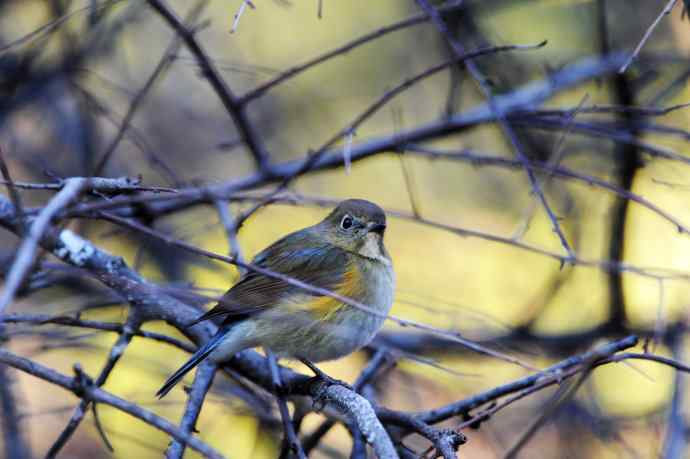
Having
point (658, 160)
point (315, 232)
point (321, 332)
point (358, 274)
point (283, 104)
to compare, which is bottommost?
point (321, 332)

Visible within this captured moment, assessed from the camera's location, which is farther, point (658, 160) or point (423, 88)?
point (423, 88)

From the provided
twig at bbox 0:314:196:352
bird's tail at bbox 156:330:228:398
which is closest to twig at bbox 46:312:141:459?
twig at bbox 0:314:196:352

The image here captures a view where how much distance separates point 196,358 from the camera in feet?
11.6

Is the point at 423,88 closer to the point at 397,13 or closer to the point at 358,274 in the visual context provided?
the point at 397,13

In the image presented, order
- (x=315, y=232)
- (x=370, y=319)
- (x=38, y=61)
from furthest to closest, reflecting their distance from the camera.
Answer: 1. (x=38, y=61)
2. (x=315, y=232)
3. (x=370, y=319)

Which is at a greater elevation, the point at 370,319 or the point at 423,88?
the point at 423,88

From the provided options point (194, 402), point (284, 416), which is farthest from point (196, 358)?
point (284, 416)

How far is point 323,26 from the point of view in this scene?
25.2 ft

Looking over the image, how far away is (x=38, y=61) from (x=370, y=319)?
3.45 metres

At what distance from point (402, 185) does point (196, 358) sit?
4423 mm

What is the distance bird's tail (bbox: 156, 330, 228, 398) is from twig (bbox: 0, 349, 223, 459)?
3.70ft

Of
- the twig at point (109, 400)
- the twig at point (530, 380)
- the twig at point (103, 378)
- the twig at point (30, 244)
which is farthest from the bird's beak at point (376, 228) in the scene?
the twig at point (30, 244)

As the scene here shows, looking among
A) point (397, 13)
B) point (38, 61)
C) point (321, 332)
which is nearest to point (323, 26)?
point (397, 13)

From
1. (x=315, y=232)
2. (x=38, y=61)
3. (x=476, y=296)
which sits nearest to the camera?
(x=315, y=232)
